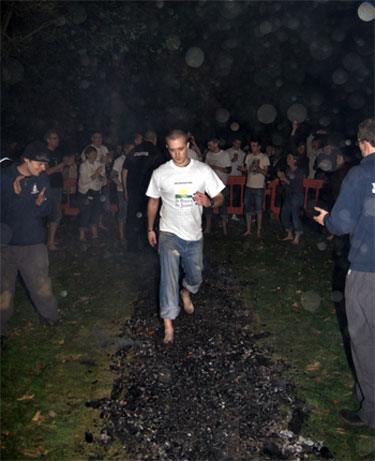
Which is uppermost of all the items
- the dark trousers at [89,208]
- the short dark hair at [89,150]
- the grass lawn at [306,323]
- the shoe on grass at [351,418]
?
the short dark hair at [89,150]

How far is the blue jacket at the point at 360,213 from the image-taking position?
13.0 feet

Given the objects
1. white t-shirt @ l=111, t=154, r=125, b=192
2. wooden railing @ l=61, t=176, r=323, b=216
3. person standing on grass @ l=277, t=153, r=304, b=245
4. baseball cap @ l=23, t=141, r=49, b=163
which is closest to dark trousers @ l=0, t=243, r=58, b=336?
baseball cap @ l=23, t=141, r=49, b=163

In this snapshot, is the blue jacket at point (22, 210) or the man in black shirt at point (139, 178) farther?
the man in black shirt at point (139, 178)

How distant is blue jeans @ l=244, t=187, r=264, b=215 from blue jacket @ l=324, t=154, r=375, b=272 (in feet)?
24.7

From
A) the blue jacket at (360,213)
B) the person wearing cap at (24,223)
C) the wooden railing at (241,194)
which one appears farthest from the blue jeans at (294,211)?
the blue jacket at (360,213)

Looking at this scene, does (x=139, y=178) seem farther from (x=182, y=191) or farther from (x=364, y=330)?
(x=364, y=330)

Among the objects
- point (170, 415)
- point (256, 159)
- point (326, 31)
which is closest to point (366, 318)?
point (170, 415)

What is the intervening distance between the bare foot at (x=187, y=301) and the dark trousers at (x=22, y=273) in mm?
1916

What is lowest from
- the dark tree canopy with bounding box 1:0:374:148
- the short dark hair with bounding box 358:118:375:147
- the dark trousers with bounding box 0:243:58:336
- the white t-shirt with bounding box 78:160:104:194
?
the dark trousers with bounding box 0:243:58:336

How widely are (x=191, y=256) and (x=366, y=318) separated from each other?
97.0 inches

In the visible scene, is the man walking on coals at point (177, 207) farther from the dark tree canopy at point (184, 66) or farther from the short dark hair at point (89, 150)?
the dark tree canopy at point (184, 66)

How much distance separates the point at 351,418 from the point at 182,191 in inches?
124

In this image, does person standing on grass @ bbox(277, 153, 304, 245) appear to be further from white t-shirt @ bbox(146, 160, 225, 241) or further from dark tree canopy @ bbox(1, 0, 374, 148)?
white t-shirt @ bbox(146, 160, 225, 241)

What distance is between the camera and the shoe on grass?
4313 millimetres
